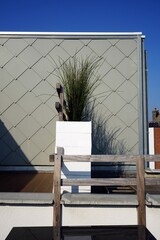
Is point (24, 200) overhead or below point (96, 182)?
below

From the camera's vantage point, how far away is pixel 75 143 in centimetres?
282

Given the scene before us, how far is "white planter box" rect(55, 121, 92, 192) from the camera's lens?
109 inches

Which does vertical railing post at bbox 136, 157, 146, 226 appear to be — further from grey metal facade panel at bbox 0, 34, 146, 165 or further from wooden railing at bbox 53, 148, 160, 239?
grey metal facade panel at bbox 0, 34, 146, 165

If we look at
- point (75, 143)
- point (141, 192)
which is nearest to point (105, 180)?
point (141, 192)

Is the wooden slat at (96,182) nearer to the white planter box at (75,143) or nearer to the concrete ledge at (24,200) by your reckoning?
the concrete ledge at (24,200)

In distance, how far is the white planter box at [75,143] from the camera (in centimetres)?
277

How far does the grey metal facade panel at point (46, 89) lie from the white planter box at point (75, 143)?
6.60ft

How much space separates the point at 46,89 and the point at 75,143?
2346 millimetres

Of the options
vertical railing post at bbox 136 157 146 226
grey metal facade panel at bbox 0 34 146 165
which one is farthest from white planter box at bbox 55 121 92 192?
grey metal facade panel at bbox 0 34 146 165

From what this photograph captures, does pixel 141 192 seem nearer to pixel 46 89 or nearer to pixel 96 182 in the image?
pixel 96 182

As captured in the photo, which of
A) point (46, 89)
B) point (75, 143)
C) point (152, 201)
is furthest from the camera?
point (46, 89)

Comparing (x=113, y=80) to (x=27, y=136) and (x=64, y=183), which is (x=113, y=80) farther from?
(x=64, y=183)

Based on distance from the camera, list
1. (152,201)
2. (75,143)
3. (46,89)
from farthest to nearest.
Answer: (46,89), (75,143), (152,201)

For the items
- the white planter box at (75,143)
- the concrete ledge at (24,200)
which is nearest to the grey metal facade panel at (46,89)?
the white planter box at (75,143)
